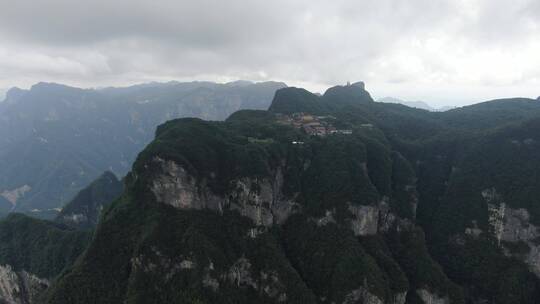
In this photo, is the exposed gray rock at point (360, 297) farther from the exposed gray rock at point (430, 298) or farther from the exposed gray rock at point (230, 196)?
the exposed gray rock at point (230, 196)

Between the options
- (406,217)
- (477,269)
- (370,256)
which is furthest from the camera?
(406,217)

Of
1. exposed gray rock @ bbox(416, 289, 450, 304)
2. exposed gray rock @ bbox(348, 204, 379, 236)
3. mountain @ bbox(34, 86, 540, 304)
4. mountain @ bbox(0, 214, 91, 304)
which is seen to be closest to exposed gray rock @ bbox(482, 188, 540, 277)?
mountain @ bbox(34, 86, 540, 304)

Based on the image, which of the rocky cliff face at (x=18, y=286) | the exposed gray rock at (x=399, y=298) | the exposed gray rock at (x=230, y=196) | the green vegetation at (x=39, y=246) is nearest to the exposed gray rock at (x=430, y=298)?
the exposed gray rock at (x=399, y=298)

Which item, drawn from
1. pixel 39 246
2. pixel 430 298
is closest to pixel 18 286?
pixel 39 246

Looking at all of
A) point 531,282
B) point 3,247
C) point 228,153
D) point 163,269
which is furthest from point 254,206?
point 3,247

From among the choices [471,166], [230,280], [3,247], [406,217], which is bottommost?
[3,247]

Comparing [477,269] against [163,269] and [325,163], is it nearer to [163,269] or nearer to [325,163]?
[325,163]

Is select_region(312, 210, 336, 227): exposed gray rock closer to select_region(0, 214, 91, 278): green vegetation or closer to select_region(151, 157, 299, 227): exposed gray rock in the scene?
select_region(151, 157, 299, 227): exposed gray rock
